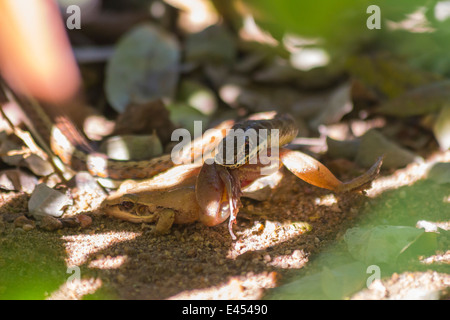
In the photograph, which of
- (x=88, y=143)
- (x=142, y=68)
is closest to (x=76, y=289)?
(x=88, y=143)

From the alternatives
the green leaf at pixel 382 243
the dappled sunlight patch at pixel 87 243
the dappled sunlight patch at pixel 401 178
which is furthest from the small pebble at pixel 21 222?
the dappled sunlight patch at pixel 401 178

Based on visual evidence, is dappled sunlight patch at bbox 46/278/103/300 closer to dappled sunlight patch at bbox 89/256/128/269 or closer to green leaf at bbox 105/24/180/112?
dappled sunlight patch at bbox 89/256/128/269

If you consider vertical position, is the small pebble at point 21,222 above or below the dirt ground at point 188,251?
above

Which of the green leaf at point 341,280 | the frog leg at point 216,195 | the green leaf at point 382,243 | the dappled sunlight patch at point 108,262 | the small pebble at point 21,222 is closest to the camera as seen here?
the green leaf at point 341,280

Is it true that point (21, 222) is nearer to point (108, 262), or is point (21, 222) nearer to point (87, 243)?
point (87, 243)

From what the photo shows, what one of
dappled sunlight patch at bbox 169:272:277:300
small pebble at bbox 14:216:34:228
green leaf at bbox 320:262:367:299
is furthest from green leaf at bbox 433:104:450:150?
small pebble at bbox 14:216:34:228

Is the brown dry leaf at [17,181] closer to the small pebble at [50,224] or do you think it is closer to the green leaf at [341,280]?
the small pebble at [50,224]

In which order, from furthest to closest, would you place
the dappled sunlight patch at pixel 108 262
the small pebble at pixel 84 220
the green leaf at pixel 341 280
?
the small pebble at pixel 84 220 → the dappled sunlight patch at pixel 108 262 → the green leaf at pixel 341 280

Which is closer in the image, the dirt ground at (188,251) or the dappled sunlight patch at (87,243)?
the dirt ground at (188,251)

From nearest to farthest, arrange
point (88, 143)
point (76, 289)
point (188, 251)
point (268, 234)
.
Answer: point (76, 289) → point (188, 251) → point (268, 234) → point (88, 143)
